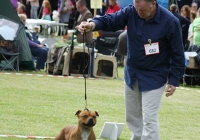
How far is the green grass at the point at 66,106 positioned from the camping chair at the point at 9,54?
84cm

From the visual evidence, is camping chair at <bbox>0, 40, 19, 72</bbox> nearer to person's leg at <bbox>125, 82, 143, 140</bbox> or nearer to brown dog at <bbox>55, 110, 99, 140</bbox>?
brown dog at <bbox>55, 110, 99, 140</bbox>

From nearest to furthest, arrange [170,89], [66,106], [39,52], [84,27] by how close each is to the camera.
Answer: [84,27] < [170,89] < [66,106] < [39,52]

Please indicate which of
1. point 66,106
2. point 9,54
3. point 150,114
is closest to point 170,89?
point 150,114

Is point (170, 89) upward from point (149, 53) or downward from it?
downward

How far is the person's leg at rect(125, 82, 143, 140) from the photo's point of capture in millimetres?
6426

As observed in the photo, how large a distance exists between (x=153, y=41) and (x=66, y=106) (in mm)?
4464

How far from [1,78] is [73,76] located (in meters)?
2.06

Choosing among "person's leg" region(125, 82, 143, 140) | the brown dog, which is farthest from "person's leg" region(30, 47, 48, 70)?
"person's leg" region(125, 82, 143, 140)

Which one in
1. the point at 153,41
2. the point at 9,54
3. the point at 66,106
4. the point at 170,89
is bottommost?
the point at 66,106

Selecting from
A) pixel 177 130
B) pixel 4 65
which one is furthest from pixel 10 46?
pixel 177 130

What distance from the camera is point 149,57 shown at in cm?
620

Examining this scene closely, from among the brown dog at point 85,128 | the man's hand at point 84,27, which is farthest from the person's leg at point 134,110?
the man's hand at point 84,27

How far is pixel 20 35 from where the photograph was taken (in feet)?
50.5

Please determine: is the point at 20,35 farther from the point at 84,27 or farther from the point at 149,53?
the point at 149,53
